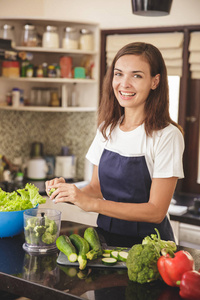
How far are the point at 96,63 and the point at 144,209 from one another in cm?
277

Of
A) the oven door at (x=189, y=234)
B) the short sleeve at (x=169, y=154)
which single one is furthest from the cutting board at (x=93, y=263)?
the oven door at (x=189, y=234)

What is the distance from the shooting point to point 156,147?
197 centimetres

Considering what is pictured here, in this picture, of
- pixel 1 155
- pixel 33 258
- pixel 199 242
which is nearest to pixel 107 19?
pixel 1 155

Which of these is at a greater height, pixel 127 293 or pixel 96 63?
pixel 96 63

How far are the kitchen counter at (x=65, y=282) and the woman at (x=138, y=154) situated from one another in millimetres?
322

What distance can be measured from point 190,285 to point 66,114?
3479 millimetres

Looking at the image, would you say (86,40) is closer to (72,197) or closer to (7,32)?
(7,32)

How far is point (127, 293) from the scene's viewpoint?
138 cm

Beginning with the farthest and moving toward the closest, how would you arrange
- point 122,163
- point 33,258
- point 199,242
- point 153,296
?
1. point 199,242
2. point 122,163
3. point 33,258
4. point 153,296

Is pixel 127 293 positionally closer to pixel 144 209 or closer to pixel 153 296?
pixel 153 296

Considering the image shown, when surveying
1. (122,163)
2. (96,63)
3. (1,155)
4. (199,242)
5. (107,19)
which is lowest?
(199,242)

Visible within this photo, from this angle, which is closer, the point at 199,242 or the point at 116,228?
the point at 116,228

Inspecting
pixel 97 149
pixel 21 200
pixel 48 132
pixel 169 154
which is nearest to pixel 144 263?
pixel 169 154

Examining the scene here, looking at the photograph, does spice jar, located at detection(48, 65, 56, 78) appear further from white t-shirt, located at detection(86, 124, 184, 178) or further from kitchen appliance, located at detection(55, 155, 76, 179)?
white t-shirt, located at detection(86, 124, 184, 178)
